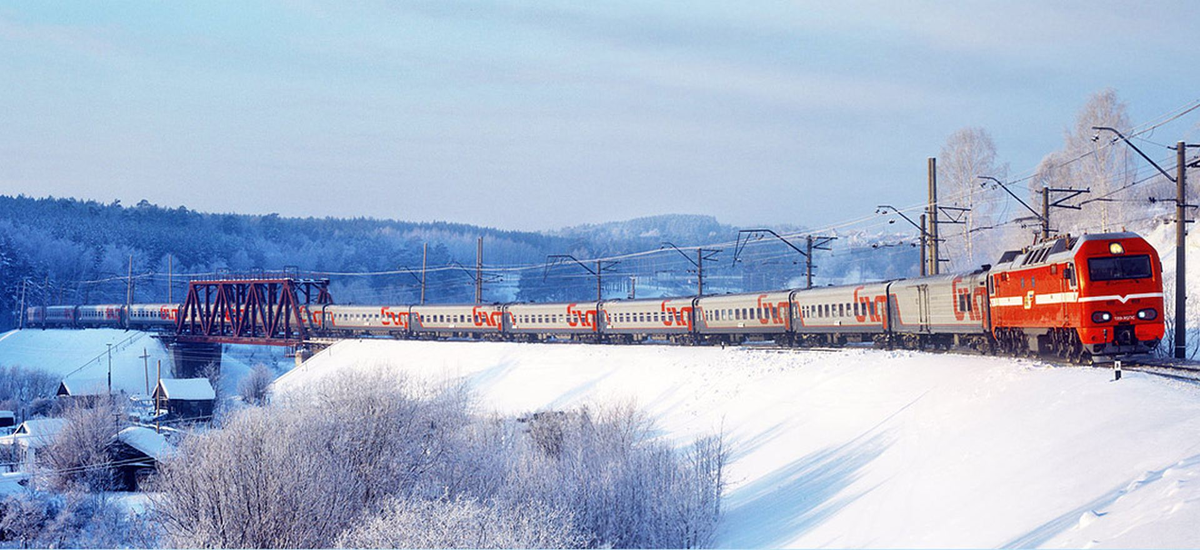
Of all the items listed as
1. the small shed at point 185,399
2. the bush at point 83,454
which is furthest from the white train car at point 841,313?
the small shed at point 185,399

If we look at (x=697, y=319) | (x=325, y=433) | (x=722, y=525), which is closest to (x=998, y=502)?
(x=722, y=525)

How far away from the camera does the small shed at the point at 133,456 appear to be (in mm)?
50031

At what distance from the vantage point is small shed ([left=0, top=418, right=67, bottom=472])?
178 ft

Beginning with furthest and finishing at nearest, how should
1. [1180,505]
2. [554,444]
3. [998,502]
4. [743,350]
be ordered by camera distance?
[743,350] < [554,444] < [998,502] < [1180,505]

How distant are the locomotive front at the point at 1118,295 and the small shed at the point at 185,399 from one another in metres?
59.1

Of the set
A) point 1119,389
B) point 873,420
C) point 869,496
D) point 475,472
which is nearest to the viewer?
point 1119,389

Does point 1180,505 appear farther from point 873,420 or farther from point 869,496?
point 873,420

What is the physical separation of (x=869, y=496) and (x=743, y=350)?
2402cm

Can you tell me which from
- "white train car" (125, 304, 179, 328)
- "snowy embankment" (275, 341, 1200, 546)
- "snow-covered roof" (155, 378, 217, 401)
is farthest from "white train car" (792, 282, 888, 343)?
"white train car" (125, 304, 179, 328)

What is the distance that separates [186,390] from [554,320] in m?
28.6

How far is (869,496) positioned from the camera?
22.1 meters

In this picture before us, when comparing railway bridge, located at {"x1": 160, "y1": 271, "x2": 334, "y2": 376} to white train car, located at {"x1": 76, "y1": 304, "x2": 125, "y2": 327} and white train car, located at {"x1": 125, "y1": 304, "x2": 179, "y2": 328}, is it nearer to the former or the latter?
white train car, located at {"x1": 125, "y1": 304, "x2": 179, "y2": 328}

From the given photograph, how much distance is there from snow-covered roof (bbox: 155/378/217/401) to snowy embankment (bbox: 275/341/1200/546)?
38864mm

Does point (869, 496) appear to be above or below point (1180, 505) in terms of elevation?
below
